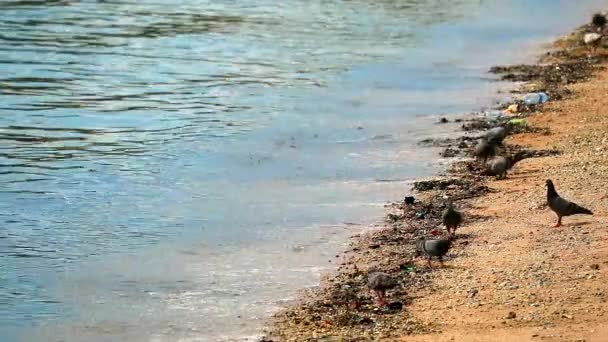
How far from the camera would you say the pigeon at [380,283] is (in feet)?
28.3

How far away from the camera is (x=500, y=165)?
1216 centimetres

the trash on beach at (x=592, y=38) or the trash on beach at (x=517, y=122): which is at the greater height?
the trash on beach at (x=592, y=38)

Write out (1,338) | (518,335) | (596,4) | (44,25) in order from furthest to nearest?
(596,4)
(44,25)
(1,338)
(518,335)

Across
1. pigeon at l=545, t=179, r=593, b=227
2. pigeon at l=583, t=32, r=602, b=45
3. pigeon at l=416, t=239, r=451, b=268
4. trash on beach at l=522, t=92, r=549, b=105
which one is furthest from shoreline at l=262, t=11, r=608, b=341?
pigeon at l=583, t=32, r=602, b=45

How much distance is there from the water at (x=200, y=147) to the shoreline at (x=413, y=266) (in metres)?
0.33

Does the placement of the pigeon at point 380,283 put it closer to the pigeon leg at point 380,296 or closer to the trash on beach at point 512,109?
the pigeon leg at point 380,296

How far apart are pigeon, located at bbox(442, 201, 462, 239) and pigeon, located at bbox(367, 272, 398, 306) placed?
4.73 ft

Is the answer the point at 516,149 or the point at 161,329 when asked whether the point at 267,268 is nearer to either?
the point at 161,329

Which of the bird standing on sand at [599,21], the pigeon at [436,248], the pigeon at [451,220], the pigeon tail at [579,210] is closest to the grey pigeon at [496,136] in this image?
the pigeon at [451,220]

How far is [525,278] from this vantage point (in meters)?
8.75

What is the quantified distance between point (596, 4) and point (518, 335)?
27178 mm

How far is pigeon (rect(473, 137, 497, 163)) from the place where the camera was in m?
12.7

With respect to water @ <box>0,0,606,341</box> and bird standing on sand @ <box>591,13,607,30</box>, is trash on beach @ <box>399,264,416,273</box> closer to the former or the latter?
water @ <box>0,0,606,341</box>

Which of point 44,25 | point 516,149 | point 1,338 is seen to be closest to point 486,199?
point 516,149
